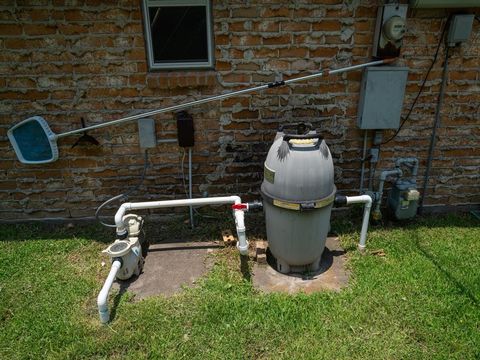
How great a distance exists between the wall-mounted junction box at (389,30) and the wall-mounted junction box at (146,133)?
2069 mm

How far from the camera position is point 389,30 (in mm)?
3020

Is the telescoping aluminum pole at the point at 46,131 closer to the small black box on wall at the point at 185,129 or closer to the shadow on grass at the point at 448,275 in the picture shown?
the small black box on wall at the point at 185,129

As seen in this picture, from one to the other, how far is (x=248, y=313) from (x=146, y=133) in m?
1.80

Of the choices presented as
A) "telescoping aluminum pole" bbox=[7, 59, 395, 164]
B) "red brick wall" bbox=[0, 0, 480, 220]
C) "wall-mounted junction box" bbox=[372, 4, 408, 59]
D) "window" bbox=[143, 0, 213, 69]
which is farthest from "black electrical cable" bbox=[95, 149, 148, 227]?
"wall-mounted junction box" bbox=[372, 4, 408, 59]

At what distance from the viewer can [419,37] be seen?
323 cm

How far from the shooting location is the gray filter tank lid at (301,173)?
8.53 feet

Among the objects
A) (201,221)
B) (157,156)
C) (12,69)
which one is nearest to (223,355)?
(201,221)

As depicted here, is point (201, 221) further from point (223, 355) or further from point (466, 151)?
point (466, 151)

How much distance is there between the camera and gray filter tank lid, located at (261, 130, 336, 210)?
2600 millimetres

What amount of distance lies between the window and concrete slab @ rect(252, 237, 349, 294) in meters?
1.86

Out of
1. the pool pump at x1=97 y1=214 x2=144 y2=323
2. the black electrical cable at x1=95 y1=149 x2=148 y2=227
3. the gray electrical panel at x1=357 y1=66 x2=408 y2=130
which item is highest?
the gray electrical panel at x1=357 y1=66 x2=408 y2=130

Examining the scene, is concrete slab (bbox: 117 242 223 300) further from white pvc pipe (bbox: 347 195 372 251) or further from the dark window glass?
the dark window glass

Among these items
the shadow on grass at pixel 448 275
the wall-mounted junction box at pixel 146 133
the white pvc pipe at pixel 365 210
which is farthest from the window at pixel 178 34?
the shadow on grass at pixel 448 275

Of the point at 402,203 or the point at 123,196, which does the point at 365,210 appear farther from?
the point at 123,196
